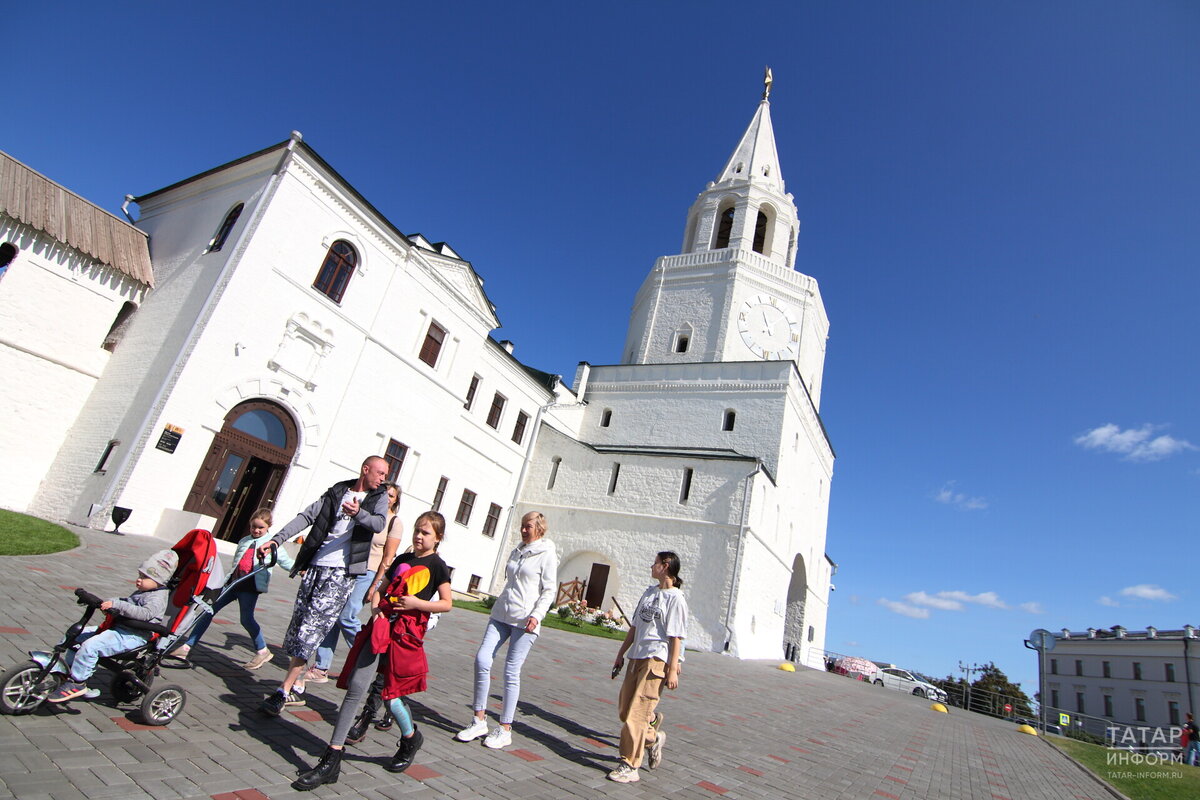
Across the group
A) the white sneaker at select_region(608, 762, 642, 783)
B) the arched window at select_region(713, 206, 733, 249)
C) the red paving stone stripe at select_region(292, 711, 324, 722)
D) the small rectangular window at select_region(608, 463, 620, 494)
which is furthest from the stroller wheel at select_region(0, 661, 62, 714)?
the arched window at select_region(713, 206, 733, 249)

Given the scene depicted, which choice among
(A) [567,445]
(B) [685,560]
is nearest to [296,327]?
(A) [567,445]

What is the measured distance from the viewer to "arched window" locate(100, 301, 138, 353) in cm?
1630

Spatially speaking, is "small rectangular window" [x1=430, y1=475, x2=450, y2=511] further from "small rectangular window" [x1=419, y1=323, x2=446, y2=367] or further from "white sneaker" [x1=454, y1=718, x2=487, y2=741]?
"white sneaker" [x1=454, y1=718, x2=487, y2=741]

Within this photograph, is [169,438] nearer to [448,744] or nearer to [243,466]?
[243,466]

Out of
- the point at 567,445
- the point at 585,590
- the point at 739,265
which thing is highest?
the point at 739,265

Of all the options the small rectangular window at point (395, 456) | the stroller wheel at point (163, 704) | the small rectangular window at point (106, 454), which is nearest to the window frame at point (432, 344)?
the small rectangular window at point (395, 456)

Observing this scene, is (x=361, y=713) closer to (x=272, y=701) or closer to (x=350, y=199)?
(x=272, y=701)

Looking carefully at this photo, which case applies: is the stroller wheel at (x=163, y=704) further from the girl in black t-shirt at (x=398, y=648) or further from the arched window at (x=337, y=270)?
the arched window at (x=337, y=270)

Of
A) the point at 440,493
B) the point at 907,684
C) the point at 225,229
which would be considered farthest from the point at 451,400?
the point at 907,684

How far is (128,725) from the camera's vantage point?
154 inches

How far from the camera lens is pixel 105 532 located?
511 inches

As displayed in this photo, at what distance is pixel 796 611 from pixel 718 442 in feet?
37.1

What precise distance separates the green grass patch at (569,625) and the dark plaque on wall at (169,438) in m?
7.81

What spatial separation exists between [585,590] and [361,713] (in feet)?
67.3
